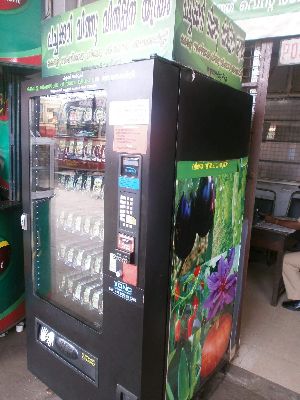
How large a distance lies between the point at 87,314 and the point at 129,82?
4.46 feet

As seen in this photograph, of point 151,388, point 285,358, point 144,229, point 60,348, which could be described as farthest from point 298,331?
point 144,229

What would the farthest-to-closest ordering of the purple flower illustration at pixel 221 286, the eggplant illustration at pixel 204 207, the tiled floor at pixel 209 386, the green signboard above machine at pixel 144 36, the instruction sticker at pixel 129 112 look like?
1. the tiled floor at pixel 209 386
2. the purple flower illustration at pixel 221 286
3. the eggplant illustration at pixel 204 207
4. the green signboard above machine at pixel 144 36
5. the instruction sticker at pixel 129 112

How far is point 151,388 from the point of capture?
Answer: 1.48 m

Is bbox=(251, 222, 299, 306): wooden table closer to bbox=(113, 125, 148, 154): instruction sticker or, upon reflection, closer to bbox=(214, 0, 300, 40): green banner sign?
bbox=(214, 0, 300, 40): green banner sign

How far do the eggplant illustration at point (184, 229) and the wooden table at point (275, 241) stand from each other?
84.2 inches

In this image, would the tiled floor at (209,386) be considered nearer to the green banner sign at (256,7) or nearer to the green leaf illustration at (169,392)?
the green leaf illustration at (169,392)

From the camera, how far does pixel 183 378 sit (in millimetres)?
1703

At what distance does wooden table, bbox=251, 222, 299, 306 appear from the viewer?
334cm

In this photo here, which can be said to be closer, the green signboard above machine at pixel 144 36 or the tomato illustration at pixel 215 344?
the green signboard above machine at pixel 144 36

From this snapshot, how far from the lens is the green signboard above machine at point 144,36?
1.34 meters

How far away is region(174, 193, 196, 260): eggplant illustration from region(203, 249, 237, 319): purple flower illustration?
369 mm

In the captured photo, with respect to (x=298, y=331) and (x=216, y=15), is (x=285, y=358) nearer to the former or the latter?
(x=298, y=331)

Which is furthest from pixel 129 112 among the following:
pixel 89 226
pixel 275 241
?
pixel 275 241

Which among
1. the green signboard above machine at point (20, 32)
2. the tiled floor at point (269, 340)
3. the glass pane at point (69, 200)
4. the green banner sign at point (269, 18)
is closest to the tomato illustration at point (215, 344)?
the tiled floor at point (269, 340)
